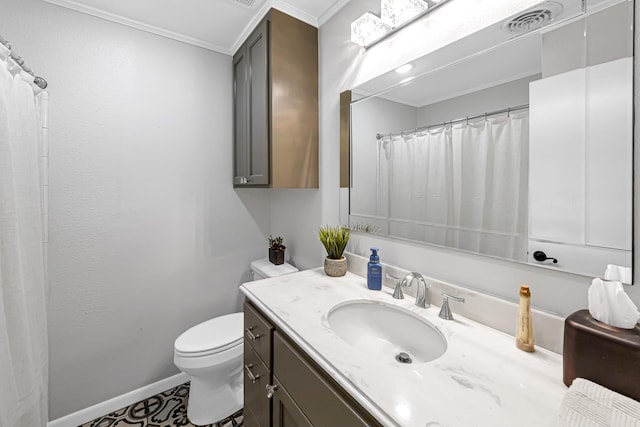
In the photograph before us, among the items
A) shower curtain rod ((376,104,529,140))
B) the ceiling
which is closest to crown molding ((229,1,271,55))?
the ceiling

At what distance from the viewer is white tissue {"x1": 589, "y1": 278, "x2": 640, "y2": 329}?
57cm

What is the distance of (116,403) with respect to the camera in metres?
1.66

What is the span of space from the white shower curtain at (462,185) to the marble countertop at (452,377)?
0.30 metres

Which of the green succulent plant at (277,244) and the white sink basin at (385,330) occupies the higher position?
the green succulent plant at (277,244)

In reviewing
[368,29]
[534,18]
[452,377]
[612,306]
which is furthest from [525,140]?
[368,29]

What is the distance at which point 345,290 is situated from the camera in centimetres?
119

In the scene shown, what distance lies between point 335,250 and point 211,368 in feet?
3.13

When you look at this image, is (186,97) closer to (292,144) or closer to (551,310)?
(292,144)

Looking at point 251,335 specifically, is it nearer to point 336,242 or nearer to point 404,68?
point 336,242

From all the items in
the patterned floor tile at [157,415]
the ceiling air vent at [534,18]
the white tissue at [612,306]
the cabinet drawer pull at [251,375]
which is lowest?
the patterned floor tile at [157,415]

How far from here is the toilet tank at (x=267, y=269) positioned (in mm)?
1826

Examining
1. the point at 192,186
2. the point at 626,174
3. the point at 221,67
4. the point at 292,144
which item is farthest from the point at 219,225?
the point at 626,174

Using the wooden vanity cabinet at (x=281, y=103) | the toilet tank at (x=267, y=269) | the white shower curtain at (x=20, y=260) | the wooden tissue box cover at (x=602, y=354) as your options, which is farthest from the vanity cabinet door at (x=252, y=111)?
the wooden tissue box cover at (x=602, y=354)

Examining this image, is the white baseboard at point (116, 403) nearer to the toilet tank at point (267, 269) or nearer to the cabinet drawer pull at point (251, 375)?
the toilet tank at point (267, 269)
